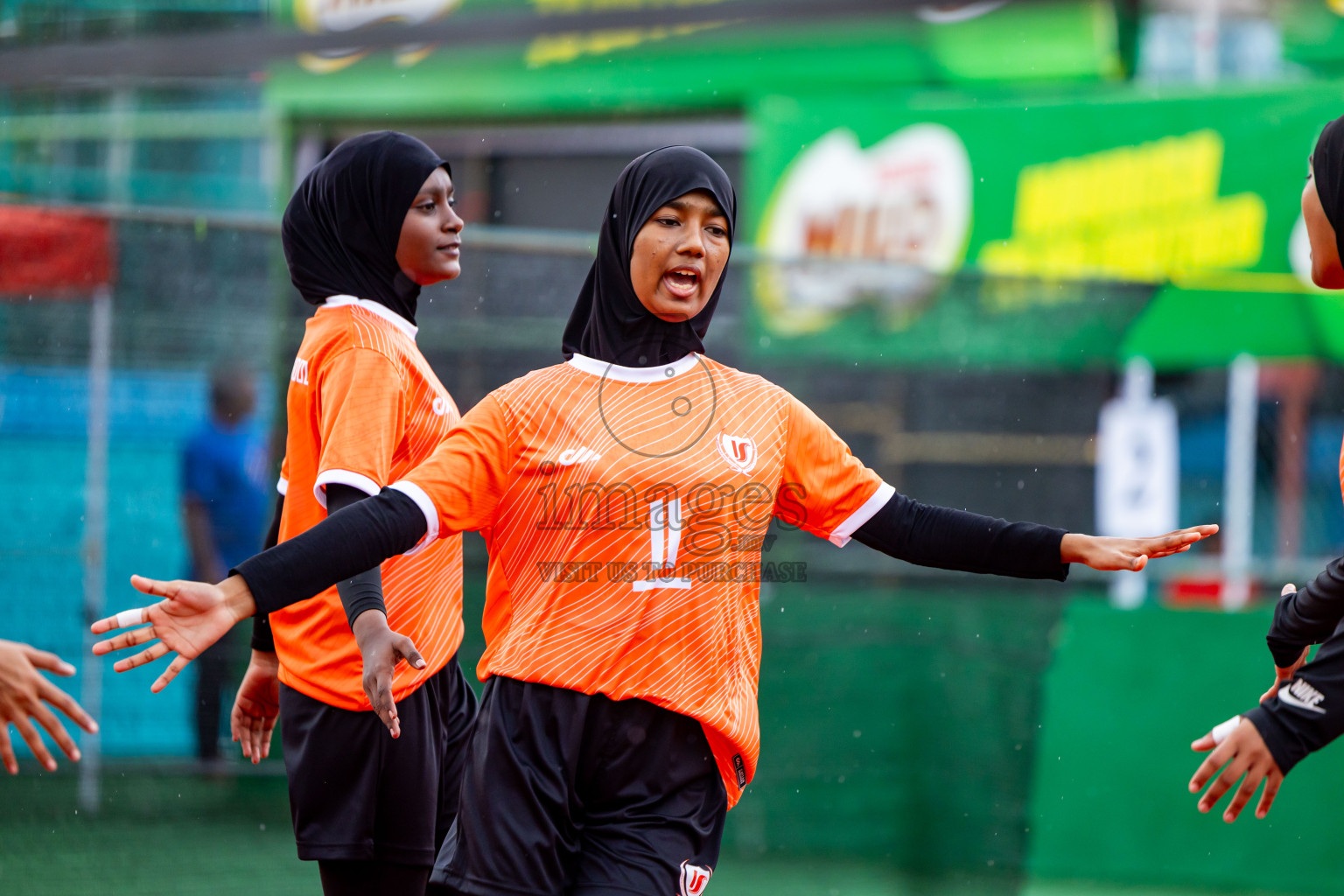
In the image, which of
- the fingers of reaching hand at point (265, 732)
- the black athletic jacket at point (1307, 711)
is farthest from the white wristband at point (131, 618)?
the black athletic jacket at point (1307, 711)

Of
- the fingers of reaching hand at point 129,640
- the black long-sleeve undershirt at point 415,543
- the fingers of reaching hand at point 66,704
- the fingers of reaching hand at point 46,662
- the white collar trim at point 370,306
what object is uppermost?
the white collar trim at point 370,306

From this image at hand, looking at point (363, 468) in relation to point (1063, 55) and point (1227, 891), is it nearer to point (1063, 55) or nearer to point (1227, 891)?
point (1227, 891)

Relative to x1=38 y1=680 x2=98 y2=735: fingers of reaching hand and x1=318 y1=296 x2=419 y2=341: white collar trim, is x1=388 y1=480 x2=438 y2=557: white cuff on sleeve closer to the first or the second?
x1=38 y1=680 x2=98 y2=735: fingers of reaching hand

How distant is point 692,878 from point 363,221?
1.73 meters

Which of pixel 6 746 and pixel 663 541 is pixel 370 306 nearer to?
pixel 663 541

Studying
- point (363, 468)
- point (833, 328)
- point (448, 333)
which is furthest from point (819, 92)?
point (363, 468)

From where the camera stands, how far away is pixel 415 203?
3395 mm

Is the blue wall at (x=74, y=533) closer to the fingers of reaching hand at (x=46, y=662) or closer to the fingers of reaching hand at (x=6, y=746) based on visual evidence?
the fingers of reaching hand at (x=6, y=746)

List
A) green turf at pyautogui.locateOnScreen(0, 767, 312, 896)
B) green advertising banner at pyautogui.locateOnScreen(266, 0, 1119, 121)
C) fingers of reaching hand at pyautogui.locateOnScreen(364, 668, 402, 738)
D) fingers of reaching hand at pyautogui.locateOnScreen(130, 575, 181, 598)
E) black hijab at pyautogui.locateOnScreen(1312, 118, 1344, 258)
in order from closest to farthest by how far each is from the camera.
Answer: fingers of reaching hand at pyautogui.locateOnScreen(130, 575, 181, 598)
fingers of reaching hand at pyautogui.locateOnScreen(364, 668, 402, 738)
black hijab at pyautogui.locateOnScreen(1312, 118, 1344, 258)
green turf at pyautogui.locateOnScreen(0, 767, 312, 896)
green advertising banner at pyautogui.locateOnScreen(266, 0, 1119, 121)

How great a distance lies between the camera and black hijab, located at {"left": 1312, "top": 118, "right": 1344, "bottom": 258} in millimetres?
3012

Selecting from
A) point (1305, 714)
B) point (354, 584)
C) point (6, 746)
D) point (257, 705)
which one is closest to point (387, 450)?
point (354, 584)

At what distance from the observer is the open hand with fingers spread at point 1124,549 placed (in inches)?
110

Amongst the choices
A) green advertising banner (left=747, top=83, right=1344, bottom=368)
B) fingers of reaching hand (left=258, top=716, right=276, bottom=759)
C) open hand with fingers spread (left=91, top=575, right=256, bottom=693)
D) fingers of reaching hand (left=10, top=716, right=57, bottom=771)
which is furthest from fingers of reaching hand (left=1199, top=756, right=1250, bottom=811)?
green advertising banner (left=747, top=83, right=1344, bottom=368)

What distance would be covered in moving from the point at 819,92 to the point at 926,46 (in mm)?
854
